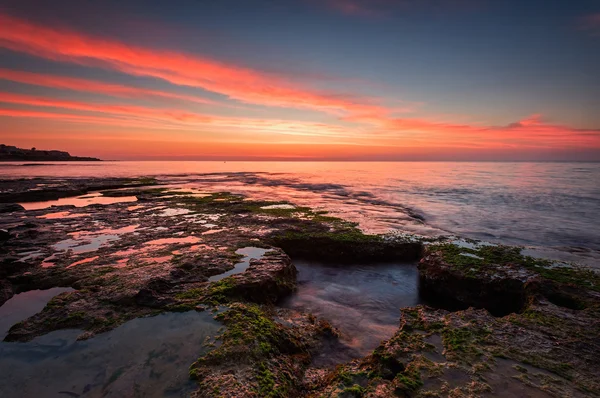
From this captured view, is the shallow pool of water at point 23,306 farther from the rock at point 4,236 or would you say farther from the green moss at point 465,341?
the green moss at point 465,341

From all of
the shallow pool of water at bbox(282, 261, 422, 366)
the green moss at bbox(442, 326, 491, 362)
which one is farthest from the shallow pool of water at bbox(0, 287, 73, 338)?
the green moss at bbox(442, 326, 491, 362)

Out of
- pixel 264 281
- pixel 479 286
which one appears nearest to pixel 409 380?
pixel 264 281

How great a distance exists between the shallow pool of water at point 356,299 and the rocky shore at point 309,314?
0.44 metres

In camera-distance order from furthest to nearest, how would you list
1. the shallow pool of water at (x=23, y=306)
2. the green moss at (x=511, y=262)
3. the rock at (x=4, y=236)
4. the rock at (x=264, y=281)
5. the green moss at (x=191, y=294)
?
the rock at (x=4, y=236) → the green moss at (x=511, y=262) → the rock at (x=264, y=281) → the green moss at (x=191, y=294) → the shallow pool of water at (x=23, y=306)

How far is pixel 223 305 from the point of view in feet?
24.4

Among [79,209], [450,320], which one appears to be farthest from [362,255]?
[79,209]

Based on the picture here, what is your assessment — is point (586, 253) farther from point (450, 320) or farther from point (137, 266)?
point (137, 266)

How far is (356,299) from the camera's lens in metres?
9.50

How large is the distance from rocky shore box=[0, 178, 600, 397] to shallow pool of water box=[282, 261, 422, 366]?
1.46 feet

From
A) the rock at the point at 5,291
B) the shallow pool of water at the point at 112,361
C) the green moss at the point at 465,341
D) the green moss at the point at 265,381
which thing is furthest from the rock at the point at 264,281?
the rock at the point at 5,291

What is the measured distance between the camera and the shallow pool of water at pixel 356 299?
7109 mm

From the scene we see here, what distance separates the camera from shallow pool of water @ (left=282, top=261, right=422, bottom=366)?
7109 mm

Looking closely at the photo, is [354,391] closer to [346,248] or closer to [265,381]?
[265,381]

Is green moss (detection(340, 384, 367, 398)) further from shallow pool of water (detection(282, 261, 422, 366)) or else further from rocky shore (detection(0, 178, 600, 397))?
shallow pool of water (detection(282, 261, 422, 366))
